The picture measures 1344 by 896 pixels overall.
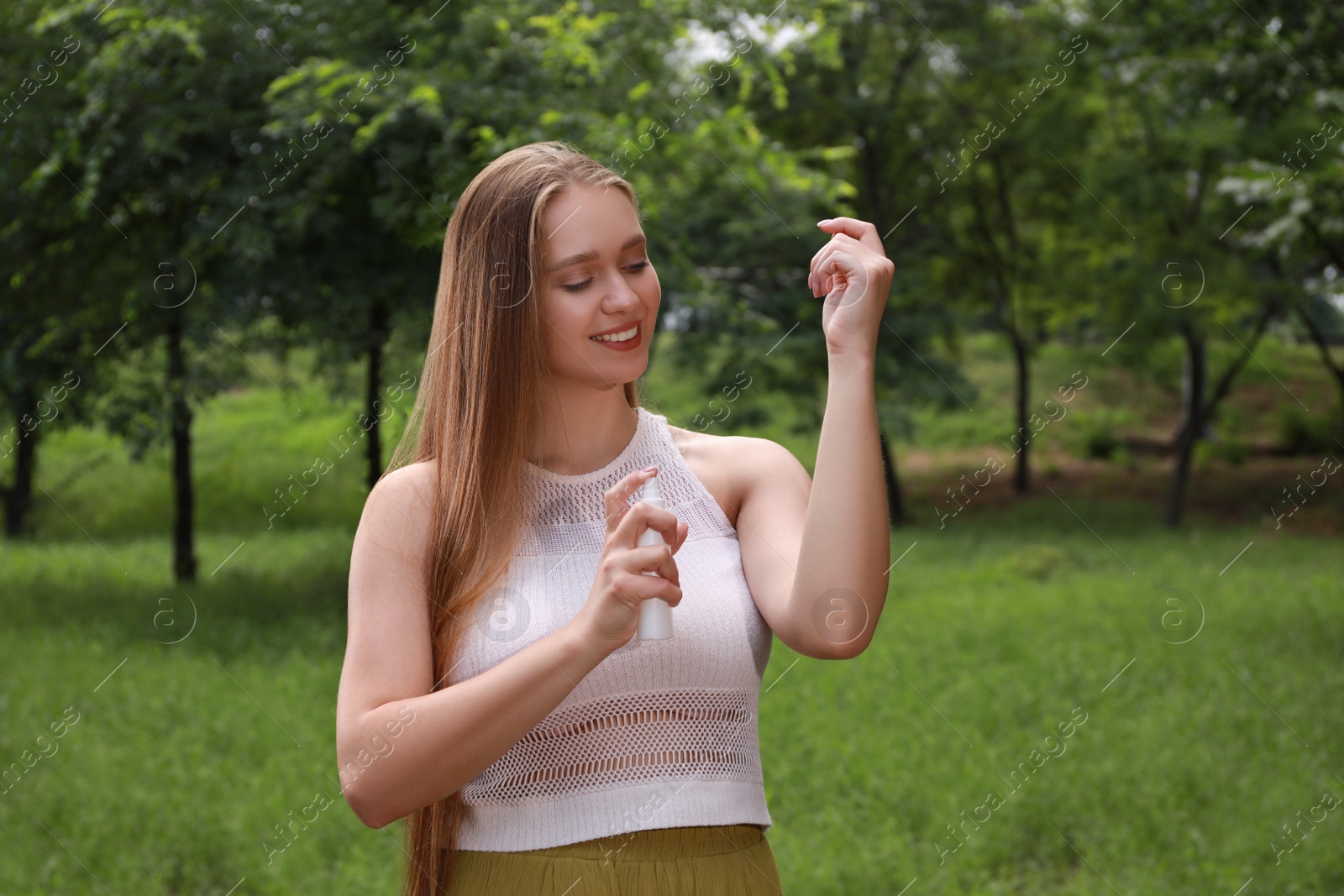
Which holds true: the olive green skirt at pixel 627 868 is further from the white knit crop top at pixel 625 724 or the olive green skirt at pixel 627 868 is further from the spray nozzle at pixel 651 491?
the spray nozzle at pixel 651 491

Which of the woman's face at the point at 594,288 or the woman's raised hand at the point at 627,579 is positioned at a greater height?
the woman's face at the point at 594,288

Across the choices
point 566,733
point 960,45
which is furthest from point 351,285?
point 960,45

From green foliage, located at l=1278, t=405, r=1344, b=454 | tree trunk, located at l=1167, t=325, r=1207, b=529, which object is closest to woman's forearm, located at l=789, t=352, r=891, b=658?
tree trunk, located at l=1167, t=325, r=1207, b=529

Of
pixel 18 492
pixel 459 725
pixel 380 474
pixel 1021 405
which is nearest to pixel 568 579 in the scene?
pixel 459 725

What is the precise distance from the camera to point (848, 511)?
1.55 meters

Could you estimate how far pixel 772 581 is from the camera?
1679 millimetres

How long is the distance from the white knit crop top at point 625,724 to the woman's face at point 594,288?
0.30 metres

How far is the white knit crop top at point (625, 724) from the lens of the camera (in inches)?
63.9

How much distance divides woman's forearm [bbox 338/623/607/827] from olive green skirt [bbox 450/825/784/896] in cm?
20

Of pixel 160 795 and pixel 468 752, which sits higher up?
pixel 468 752

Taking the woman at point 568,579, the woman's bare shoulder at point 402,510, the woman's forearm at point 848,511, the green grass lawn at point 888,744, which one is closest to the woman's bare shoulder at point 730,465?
the woman at point 568,579

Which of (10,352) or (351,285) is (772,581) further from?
(10,352)

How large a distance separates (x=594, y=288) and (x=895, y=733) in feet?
16.7

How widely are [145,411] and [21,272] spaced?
62.8 inches
